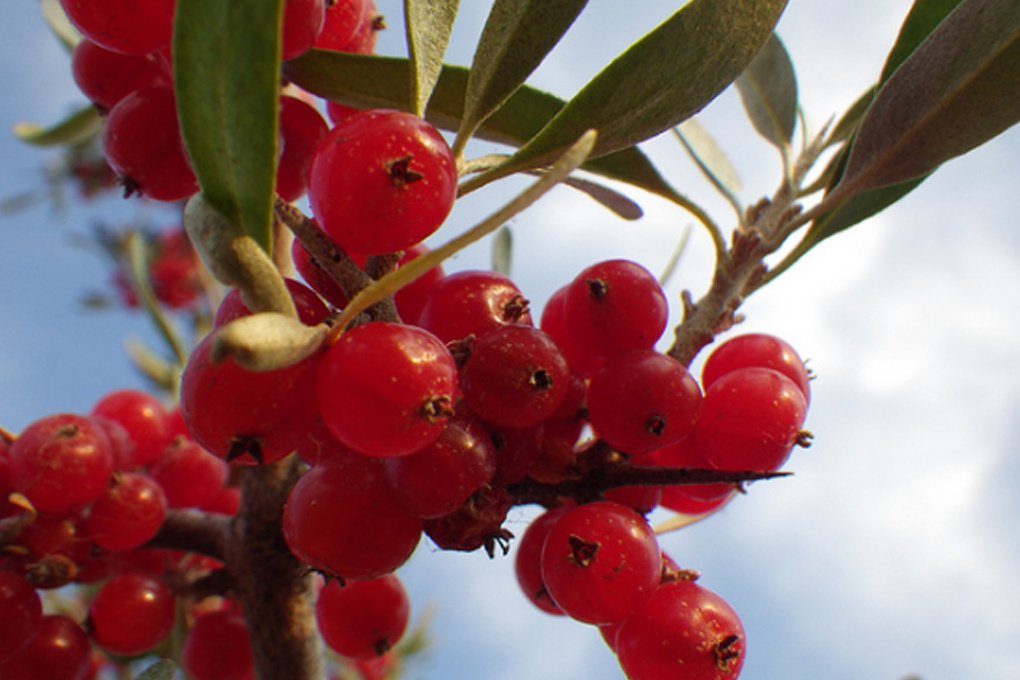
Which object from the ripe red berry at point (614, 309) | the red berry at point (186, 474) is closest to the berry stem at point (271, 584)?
the red berry at point (186, 474)

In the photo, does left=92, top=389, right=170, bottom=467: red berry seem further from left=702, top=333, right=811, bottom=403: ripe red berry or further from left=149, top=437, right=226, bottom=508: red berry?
left=702, top=333, right=811, bottom=403: ripe red berry

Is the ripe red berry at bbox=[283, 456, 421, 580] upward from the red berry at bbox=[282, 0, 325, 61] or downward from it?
downward

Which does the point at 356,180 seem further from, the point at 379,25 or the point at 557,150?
the point at 379,25

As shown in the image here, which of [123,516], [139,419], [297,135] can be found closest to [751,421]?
[297,135]

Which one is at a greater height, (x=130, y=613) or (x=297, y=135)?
(x=297, y=135)

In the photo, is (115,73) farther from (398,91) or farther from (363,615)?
(363,615)

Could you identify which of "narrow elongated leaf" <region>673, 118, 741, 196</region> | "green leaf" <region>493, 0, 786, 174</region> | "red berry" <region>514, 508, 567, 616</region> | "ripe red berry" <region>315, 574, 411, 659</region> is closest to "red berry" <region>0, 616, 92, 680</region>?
"ripe red berry" <region>315, 574, 411, 659</region>

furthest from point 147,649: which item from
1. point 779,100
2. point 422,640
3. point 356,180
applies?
point 422,640
